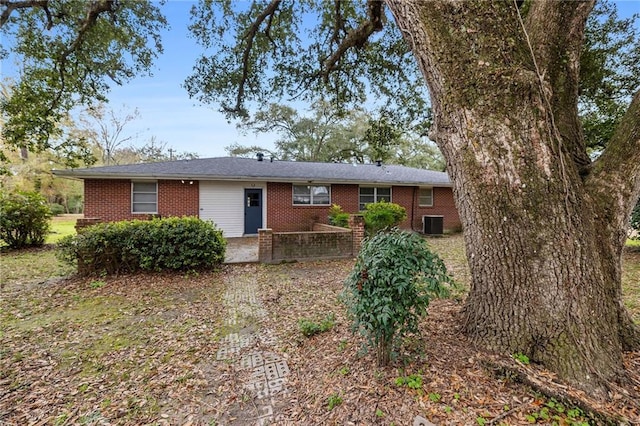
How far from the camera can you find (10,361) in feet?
9.89

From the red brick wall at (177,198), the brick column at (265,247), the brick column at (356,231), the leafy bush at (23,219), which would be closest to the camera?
the brick column at (265,247)

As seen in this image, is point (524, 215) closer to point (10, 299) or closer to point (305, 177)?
point (10, 299)

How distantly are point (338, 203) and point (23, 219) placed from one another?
36.4ft

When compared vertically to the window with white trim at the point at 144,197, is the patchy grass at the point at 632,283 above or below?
below

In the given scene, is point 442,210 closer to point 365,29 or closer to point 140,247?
point 365,29

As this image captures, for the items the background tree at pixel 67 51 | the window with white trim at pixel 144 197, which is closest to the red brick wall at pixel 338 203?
the window with white trim at pixel 144 197

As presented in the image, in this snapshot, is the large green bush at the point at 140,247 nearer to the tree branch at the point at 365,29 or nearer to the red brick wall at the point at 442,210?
the tree branch at the point at 365,29

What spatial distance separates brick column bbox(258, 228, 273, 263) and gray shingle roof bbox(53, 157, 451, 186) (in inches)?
170

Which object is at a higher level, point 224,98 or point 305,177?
point 224,98

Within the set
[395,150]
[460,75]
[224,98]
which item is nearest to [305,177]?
[224,98]

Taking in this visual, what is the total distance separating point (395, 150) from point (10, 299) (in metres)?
27.0

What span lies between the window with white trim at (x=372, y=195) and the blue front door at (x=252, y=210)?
4848 millimetres

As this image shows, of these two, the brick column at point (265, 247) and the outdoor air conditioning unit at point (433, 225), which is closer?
the brick column at point (265, 247)

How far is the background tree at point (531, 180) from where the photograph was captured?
214 cm
